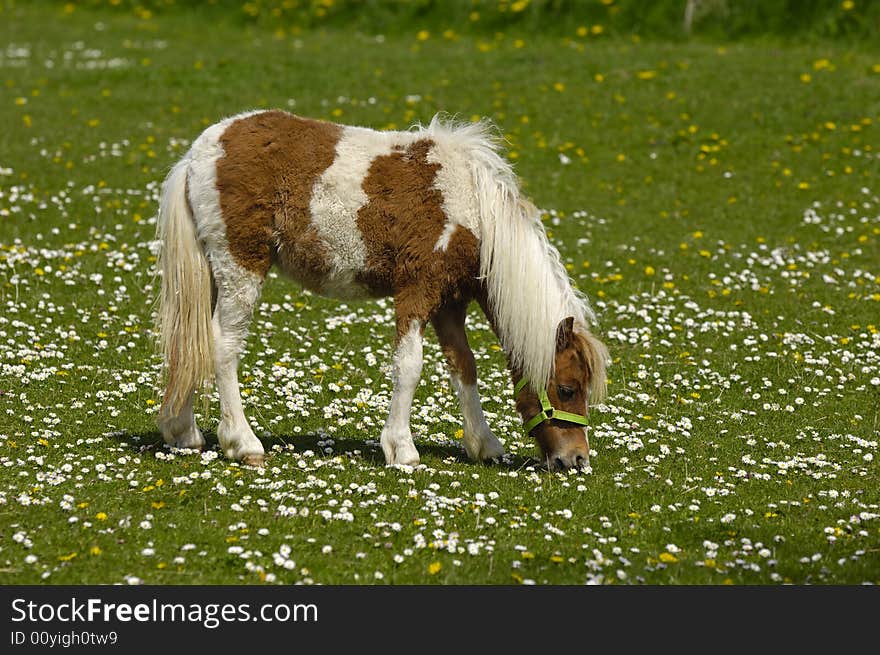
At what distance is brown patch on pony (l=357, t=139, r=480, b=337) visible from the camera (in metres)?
8.67

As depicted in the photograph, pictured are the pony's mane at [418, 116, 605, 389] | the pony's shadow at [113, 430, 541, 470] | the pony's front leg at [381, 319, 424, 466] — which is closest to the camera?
the pony's mane at [418, 116, 605, 389]

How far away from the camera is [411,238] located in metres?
8.66

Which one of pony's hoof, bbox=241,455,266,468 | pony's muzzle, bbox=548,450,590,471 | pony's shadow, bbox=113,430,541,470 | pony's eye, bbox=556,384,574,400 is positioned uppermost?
pony's eye, bbox=556,384,574,400

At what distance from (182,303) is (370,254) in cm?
156

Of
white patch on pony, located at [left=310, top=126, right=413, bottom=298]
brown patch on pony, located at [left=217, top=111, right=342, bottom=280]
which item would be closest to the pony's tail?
brown patch on pony, located at [left=217, top=111, right=342, bottom=280]

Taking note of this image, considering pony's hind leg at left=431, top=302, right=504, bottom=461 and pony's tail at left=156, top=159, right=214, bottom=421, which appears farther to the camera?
pony's hind leg at left=431, top=302, right=504, bottom=461

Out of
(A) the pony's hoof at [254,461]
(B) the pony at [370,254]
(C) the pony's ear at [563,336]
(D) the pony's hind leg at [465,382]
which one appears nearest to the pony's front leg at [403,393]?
(B) the pony at [370,254]

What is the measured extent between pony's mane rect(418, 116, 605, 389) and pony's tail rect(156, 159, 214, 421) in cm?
228

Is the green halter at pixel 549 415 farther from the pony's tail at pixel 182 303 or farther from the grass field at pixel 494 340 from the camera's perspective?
the pony's tail at pixel 182 303

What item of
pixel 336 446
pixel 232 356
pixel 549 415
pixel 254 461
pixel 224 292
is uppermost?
pixel 224 292

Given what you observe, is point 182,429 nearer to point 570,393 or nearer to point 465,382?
point 465,382

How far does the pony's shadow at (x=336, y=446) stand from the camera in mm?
9156

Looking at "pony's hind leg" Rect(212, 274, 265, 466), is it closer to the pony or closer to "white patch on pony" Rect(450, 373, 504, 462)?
the pony

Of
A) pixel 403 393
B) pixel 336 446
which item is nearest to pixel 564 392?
pixel 403 393
